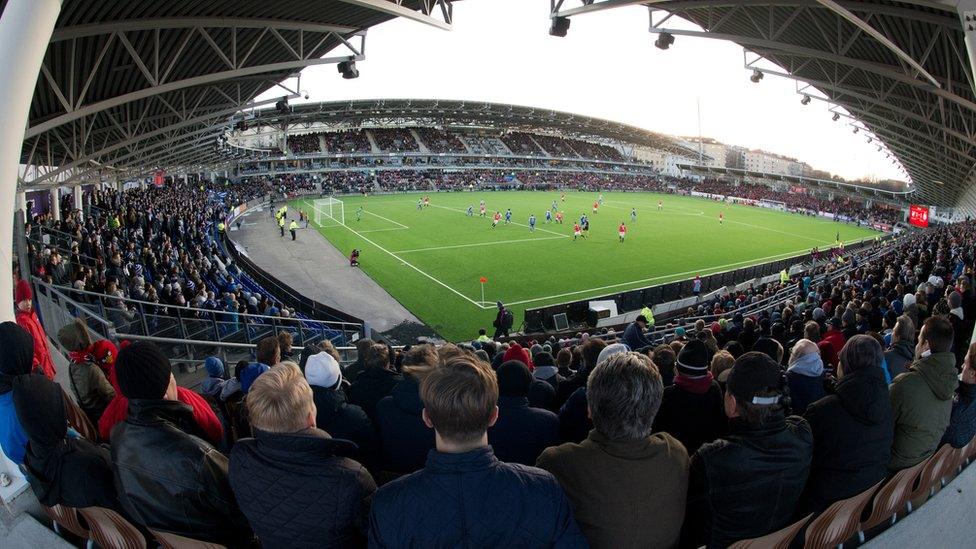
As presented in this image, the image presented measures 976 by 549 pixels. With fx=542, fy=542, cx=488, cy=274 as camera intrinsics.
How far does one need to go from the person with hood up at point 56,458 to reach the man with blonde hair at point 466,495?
6.37ft

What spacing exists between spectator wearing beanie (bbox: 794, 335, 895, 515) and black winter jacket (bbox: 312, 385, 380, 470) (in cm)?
267

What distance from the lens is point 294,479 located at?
7.95 feet

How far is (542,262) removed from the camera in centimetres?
2792

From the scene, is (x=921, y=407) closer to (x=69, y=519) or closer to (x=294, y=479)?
(x=294, y=479)

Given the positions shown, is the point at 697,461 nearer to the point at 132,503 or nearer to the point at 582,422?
the point at 582,422

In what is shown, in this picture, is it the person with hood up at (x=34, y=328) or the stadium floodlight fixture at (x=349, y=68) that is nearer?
the person with hood up at (x=34, y=328)

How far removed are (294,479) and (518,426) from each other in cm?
141

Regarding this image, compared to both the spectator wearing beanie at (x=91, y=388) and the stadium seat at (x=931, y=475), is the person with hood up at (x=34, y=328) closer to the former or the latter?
the spectator wearing beanie at (x=91, y=388)

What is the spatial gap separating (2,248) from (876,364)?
6.32m

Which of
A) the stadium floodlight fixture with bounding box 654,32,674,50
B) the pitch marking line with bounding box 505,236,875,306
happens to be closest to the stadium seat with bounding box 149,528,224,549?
the stadium floodlight fixture with bounding box 654,32,674,50

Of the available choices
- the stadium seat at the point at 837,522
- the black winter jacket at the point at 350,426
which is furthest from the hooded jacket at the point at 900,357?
the black winter jacket at the point at 350,426

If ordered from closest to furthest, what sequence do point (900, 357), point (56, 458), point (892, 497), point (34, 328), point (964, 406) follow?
point (56, 458) → point (892, 497) → point (964, 406) → point (900, 357) → point (34, 328)

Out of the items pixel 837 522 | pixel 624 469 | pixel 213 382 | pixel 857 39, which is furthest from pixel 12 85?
pixel 857 39

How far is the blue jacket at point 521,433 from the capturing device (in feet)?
11.0
